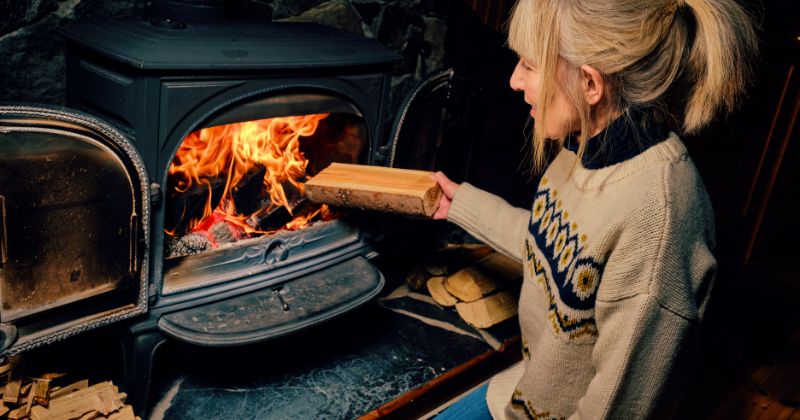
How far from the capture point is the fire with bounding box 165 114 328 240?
177 cm

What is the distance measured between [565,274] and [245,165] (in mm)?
1006

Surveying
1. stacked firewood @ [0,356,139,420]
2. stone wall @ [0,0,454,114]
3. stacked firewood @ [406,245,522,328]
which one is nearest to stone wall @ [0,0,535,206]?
stone wall @ [0,0,454,114]

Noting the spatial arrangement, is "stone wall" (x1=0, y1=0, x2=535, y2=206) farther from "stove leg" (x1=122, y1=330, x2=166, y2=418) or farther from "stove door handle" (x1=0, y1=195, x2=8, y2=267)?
"stove leg" (x1=122, y1=330, x2=166, y2=418)

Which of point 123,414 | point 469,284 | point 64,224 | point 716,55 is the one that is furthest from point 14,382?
point 716,55

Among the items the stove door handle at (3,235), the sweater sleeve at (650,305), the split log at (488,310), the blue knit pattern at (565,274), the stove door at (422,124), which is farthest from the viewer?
the split log at (488,310)

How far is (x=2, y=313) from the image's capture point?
1.39 meters

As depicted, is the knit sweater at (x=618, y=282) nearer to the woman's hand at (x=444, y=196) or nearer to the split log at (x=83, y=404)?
the woman's hand at (x=444, y=196)

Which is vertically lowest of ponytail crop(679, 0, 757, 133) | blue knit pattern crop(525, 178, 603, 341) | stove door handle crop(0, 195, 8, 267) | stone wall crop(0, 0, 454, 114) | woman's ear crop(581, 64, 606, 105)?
stove door handle crop(0, 195, 8, 267)

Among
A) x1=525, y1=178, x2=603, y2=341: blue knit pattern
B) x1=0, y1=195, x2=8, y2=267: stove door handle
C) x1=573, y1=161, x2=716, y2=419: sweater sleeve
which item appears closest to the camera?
x1=573, y1=161, x2=716, y2=419: sweater sleeve

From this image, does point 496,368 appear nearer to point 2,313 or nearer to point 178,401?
point 178,401

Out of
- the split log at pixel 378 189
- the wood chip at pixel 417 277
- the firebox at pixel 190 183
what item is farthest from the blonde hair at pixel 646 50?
the wood chip at pixel 417 277

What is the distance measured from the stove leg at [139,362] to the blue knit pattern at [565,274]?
98cm

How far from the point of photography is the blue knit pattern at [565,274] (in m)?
1.20

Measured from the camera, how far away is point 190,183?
1776 mm
